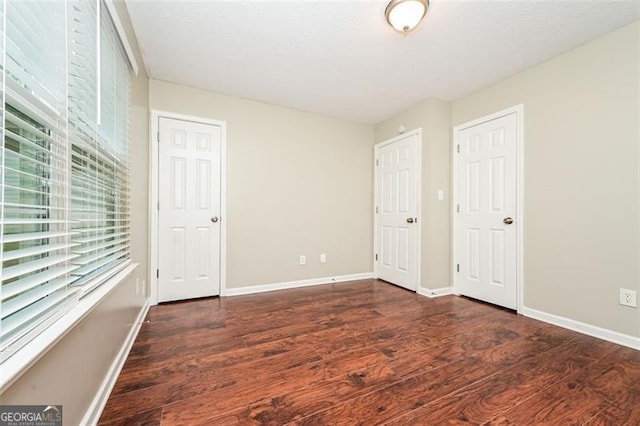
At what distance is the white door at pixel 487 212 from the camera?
2695mm

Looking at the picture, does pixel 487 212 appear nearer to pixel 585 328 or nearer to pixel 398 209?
pixel 398 209

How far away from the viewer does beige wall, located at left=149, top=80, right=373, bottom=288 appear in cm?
317

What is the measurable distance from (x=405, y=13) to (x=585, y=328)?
9.20 feet

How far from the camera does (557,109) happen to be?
92.6 inches

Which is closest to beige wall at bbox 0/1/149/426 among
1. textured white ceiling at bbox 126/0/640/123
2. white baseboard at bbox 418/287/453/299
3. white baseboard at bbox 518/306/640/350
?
textured white ceiling at bbox 126/0/640/123

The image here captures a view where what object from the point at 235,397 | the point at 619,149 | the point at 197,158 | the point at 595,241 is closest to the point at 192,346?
the point at 235,397

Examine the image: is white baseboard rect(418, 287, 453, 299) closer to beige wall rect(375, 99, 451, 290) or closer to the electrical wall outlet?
beige wall rect(375, 99, 451, 290)

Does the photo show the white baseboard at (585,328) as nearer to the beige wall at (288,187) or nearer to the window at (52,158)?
the beige wall at (288,187)

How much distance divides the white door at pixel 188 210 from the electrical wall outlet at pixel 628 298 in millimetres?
3636

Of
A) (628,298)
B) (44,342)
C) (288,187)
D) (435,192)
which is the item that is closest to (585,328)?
(628,298)

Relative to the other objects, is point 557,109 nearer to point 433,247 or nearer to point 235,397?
point 433,247

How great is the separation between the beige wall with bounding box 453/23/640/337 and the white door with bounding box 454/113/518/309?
149 millimetres

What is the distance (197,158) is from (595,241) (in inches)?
150

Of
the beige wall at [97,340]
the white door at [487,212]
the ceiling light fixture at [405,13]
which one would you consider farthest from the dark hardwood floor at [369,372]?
the ceiling light fixture at [405,13]
